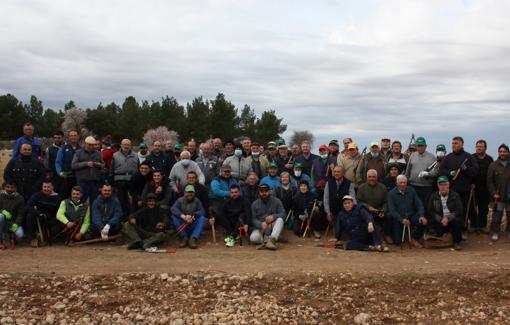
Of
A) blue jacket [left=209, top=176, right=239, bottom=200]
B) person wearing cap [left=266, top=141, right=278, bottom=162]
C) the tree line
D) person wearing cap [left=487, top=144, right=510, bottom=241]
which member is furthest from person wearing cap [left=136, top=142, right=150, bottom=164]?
the tree line

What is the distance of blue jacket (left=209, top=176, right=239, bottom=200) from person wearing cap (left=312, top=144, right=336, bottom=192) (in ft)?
6.82

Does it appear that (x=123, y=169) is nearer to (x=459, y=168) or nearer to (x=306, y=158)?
(x=306, y=158)

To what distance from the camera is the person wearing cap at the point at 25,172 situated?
437 inches

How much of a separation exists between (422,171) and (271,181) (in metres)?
3.64

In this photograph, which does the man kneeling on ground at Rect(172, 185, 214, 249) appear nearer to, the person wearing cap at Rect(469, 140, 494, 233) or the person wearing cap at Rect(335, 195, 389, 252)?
the person wearing cap at Rect(335, 195, 389, 252)

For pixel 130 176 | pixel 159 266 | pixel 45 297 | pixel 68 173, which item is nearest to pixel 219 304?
pixel 159 266

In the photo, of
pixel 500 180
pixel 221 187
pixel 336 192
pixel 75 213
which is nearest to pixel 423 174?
pixel 500 180

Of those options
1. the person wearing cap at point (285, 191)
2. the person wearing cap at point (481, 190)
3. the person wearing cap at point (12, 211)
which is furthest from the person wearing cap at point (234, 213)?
the person wearing cap at point (481, 190)

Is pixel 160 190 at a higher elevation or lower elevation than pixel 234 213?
higher

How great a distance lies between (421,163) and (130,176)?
7.09 m

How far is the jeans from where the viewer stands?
1078 centimetres

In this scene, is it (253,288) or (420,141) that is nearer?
(253,288)

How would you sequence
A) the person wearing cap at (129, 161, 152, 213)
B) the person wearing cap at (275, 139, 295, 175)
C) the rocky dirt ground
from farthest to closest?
1. the person wearing cap at (275, 139, 295, 175)
2. the person wearing cap at (129, 161, 152, 213)
3. the rocky dirt ground

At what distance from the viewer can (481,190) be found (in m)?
11.6
